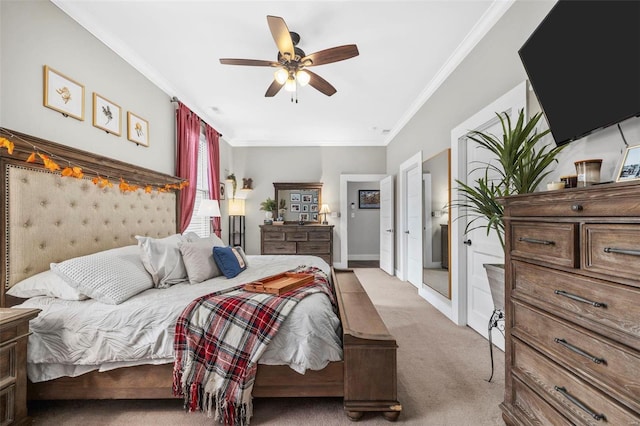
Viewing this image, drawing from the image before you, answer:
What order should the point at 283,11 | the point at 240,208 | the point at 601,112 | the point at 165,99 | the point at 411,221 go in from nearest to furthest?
1. the point at 601,112
2. the point at 283,11
3. the point at 165,99
4. the point at 411,221
5. the point at 240,208

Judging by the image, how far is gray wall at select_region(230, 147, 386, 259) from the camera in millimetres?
5980

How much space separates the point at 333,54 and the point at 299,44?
2.09 feet

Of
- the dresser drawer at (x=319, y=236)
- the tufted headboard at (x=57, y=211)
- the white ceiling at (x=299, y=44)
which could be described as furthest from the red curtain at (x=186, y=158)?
the dresser drawer at (x=319, y=236)

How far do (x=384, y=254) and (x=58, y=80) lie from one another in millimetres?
5279

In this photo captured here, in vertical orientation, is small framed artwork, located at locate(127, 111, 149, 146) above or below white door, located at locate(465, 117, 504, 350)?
above

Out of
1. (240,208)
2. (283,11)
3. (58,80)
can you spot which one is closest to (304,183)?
(240,208)

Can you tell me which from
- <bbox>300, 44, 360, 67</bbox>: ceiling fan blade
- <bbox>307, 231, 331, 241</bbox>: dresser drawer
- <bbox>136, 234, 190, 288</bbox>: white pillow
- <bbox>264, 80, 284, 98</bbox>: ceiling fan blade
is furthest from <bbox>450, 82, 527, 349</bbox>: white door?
<bbox>307, 231, 331, 241</bbox>: dresser drawer

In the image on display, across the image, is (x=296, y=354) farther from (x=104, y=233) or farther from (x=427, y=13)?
(x=427, y=13)

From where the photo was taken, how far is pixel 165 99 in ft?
11.4

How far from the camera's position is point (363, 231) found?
762 cm

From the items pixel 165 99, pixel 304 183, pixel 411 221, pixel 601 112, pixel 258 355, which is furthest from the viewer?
pixel 304 183

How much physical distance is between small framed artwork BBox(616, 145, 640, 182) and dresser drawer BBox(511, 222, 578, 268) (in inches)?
11.0

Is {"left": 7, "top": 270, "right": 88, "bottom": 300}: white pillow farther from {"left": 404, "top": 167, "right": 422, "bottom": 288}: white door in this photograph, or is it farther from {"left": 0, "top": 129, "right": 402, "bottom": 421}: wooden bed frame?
{"left": 404, "top": 167, "right": 422, "bottom": 288}: white door

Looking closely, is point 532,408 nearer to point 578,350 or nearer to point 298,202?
point 578,350
